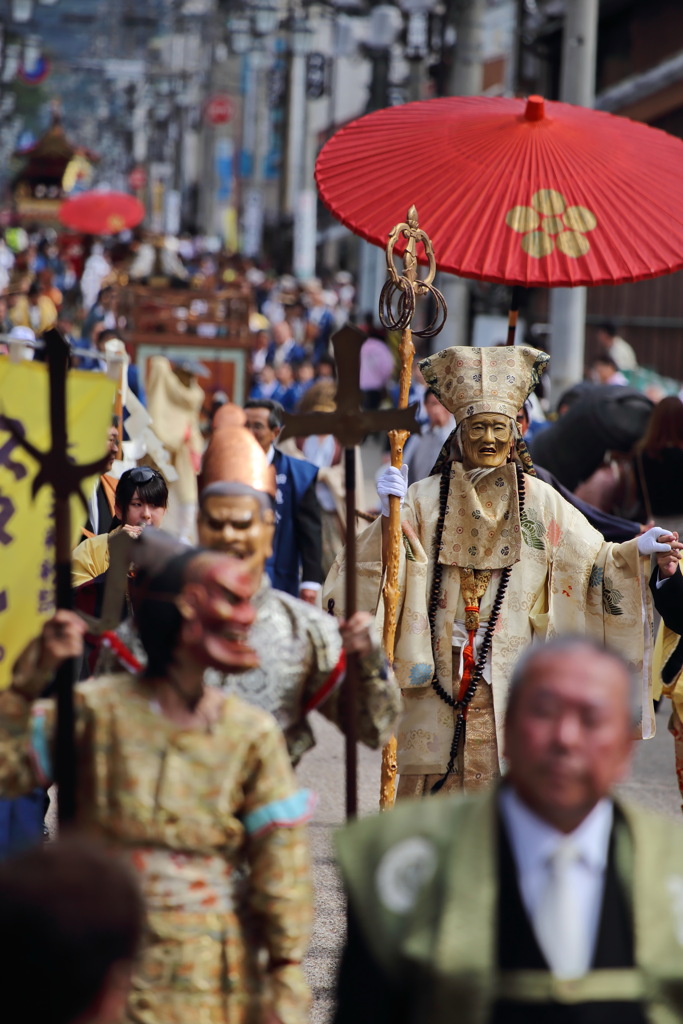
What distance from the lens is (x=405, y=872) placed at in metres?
2.30

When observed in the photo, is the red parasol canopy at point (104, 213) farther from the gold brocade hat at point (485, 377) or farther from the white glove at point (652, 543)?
the white glove at point (652, 543)

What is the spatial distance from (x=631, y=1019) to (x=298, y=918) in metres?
0.66

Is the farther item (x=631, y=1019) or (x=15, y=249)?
(x=15, y=249)

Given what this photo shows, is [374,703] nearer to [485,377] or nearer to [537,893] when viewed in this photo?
[537,893]

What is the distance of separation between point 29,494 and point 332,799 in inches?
141

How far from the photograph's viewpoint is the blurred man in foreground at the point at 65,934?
6.48 ft

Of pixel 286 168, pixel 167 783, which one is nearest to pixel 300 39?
pixel 286 168

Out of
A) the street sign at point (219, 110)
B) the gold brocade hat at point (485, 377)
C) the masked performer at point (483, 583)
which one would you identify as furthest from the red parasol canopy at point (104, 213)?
the masked performer at point (483, 583)

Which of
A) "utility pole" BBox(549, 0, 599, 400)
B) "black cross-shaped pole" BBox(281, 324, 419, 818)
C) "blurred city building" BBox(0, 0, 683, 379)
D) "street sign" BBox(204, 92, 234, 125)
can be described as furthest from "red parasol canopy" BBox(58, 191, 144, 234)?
"black cross-shaped pole" BBox(281, 324, 419, 818)

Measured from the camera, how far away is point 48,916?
199 cm

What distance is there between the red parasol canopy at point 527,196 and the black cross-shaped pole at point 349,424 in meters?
1.64

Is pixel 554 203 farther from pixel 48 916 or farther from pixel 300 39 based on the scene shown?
pixel 300 39

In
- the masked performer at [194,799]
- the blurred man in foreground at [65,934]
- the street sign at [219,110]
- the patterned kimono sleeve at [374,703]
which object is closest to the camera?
the blurred man in foreground at [65,934]

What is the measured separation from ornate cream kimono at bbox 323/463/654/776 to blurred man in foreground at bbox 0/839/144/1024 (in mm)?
2726
